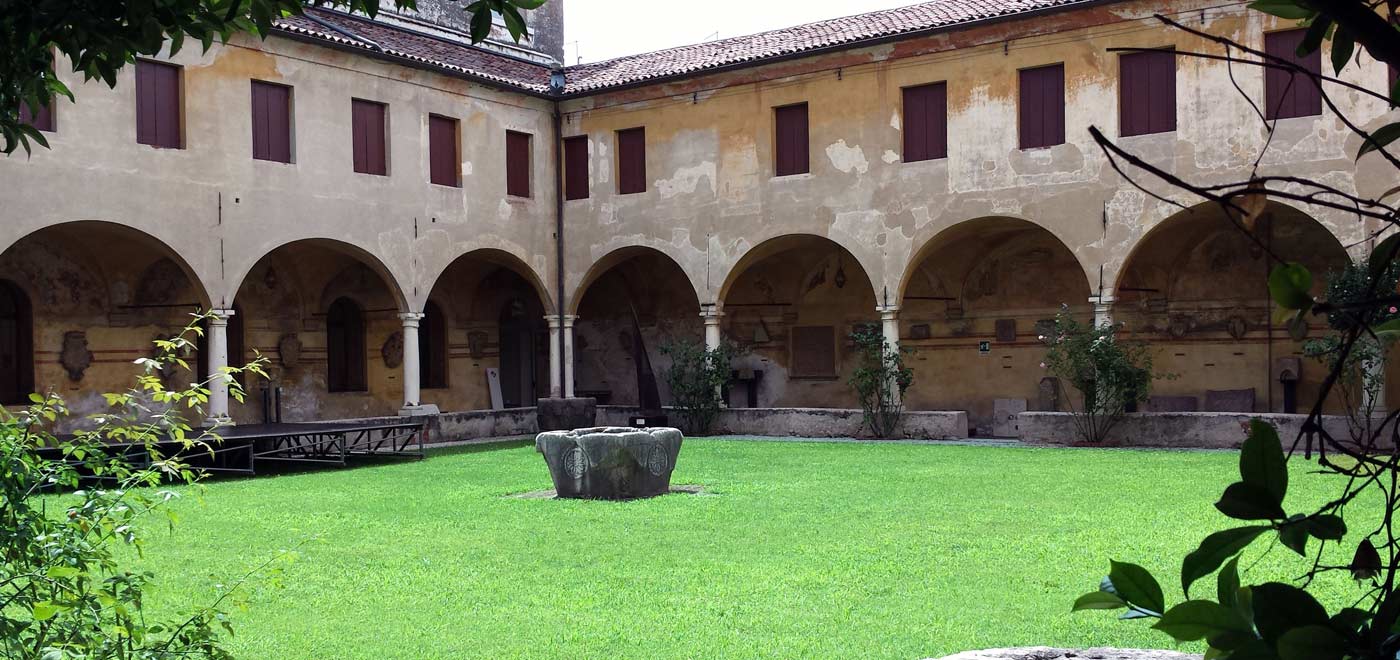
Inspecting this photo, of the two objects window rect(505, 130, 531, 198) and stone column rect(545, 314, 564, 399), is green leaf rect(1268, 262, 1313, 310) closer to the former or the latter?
window rect(505, 130, 531, 198)

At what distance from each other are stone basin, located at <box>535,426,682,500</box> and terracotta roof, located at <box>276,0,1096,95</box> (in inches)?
360

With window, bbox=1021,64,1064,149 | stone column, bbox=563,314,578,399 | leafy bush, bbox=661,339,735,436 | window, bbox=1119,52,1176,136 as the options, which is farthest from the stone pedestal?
window, bbox=1119,52,1176,136

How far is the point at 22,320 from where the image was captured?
62.8 feet

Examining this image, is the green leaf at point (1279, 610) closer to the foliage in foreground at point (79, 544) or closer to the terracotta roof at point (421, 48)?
the foliage in foreground at point (79, 544)

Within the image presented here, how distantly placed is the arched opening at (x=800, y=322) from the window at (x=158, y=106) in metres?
10.8

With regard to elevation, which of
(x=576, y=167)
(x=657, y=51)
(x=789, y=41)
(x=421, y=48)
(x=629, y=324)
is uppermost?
(x=657, y=51)

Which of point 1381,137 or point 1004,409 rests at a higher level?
point 1381,137

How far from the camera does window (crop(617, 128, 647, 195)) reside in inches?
890

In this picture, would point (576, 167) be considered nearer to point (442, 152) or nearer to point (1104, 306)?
point (442, 152)

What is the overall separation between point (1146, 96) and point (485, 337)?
1403cm

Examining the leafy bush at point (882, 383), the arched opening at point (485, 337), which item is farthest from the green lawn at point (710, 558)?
the arched opening at point (485, 337)

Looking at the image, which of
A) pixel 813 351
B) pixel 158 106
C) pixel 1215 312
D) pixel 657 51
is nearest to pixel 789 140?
pixel 657 51

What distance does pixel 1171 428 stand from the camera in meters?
17.5

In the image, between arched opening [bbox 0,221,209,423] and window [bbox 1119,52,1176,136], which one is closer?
window [bbox 1119,52,1176,136]
